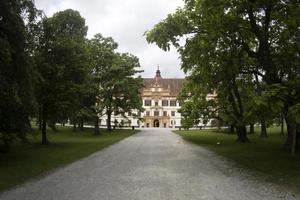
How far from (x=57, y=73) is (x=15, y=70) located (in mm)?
15073

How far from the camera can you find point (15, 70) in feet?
68.1

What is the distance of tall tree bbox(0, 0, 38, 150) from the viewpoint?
19.5m

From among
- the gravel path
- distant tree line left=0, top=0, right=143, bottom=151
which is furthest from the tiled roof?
the gravel path

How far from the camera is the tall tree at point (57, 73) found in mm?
35062

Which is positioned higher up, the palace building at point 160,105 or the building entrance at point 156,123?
the palace building at point 160,105

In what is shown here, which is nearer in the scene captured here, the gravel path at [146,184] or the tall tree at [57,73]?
the gravel path at [146,184]

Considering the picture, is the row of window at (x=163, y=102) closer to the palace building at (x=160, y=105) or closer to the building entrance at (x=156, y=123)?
the palace building at (x=160, y=105)

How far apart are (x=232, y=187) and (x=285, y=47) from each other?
49.4ft

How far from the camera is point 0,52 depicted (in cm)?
1856

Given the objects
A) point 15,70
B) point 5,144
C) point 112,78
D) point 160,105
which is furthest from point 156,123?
point 15,70

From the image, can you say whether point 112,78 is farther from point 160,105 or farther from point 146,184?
point 160,105

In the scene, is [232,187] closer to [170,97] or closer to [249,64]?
[249,64]

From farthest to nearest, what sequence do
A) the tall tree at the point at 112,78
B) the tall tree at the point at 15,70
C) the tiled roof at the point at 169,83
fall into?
the tiled roof at the point at 169,83 → the tall tree at the point at 112,78 → the tall tree at the point at 15,70

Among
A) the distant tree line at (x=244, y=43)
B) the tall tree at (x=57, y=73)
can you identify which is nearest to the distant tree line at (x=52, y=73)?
the tall tree at (x=57, y=73)
